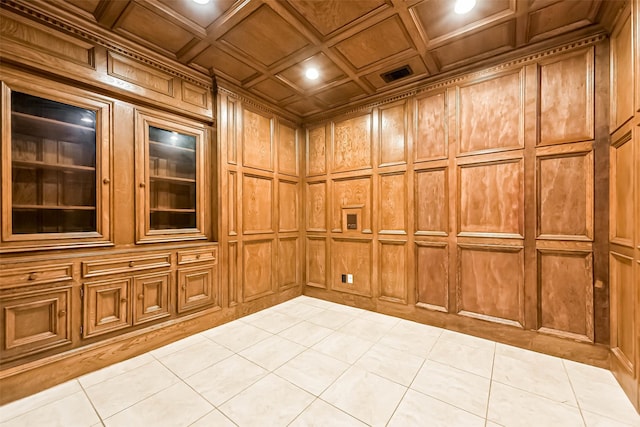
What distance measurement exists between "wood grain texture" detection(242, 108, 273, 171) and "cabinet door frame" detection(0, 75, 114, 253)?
1.47 m

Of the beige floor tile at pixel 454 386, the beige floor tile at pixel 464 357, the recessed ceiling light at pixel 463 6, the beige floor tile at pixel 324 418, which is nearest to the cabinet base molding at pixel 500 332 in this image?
the beige floor tile at pixel 464 357

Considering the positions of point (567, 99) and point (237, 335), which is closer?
point (567, 99)

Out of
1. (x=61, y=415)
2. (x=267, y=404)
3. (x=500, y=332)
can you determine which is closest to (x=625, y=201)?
(x=500, y=332)

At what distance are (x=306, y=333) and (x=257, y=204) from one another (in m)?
1.85

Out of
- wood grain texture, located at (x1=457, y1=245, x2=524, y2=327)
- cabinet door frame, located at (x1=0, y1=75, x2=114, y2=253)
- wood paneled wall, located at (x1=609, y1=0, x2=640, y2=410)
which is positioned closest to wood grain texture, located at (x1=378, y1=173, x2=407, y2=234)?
wood grain texture, located at (x1=457, y1=245, x2=524, y2=327)

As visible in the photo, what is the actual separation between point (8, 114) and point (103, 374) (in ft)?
7.25

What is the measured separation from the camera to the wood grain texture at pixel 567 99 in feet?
7.60

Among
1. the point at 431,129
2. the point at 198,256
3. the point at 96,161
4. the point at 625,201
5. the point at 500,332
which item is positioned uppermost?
the point at 431,129

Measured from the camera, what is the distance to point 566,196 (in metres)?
2.41

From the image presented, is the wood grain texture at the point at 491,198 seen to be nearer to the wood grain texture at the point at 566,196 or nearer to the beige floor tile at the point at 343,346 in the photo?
the wood grain texture at the point at 566,196

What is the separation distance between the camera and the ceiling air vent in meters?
2.98

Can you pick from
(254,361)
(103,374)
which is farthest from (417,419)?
(103,374)

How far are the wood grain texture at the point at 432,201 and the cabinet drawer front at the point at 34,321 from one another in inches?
142

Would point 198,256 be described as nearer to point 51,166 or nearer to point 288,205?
point 51,166
